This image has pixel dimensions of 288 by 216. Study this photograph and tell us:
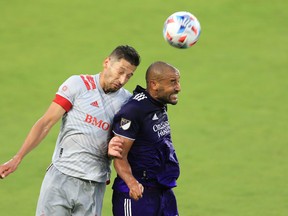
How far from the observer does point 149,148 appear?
28.9ft

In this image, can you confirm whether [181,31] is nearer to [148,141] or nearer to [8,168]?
[148,141]

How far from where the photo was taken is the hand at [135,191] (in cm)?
850

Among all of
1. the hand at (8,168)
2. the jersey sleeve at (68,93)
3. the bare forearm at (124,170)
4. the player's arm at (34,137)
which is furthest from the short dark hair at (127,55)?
the hand at (8,168)

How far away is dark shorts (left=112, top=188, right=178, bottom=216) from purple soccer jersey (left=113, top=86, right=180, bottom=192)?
0.24 feet

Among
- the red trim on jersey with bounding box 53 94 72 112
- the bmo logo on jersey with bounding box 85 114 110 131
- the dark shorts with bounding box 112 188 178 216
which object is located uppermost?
the red trim on jersey with bounding box 53 94 72 112

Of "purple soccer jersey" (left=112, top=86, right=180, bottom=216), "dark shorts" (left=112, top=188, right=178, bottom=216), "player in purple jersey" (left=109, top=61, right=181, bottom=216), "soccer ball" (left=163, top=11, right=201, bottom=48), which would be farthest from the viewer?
"soccer ball" (left=163, top=11, right=201, bottom=48)

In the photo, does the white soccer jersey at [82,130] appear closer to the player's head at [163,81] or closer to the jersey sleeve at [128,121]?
the jersey sleeve at [128,121]

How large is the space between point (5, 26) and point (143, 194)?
7819 millimetres

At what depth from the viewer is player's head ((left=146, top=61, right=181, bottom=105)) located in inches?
345

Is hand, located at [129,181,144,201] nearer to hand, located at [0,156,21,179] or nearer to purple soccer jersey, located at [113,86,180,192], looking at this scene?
purple soccer jersey, located at [113,86,180,192]

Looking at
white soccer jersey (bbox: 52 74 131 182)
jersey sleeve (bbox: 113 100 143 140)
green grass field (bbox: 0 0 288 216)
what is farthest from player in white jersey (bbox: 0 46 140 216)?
green grass field (bbox: 0 0 288 216)

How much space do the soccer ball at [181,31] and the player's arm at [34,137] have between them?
1.65m

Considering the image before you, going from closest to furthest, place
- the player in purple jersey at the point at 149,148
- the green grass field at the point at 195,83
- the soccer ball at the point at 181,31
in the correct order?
1. the player in purple jersey at the point at 149,148
2. the soccer ball at the point at 181,31
3. the green grass field at the point at 195,83

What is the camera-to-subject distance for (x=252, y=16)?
648 inches
